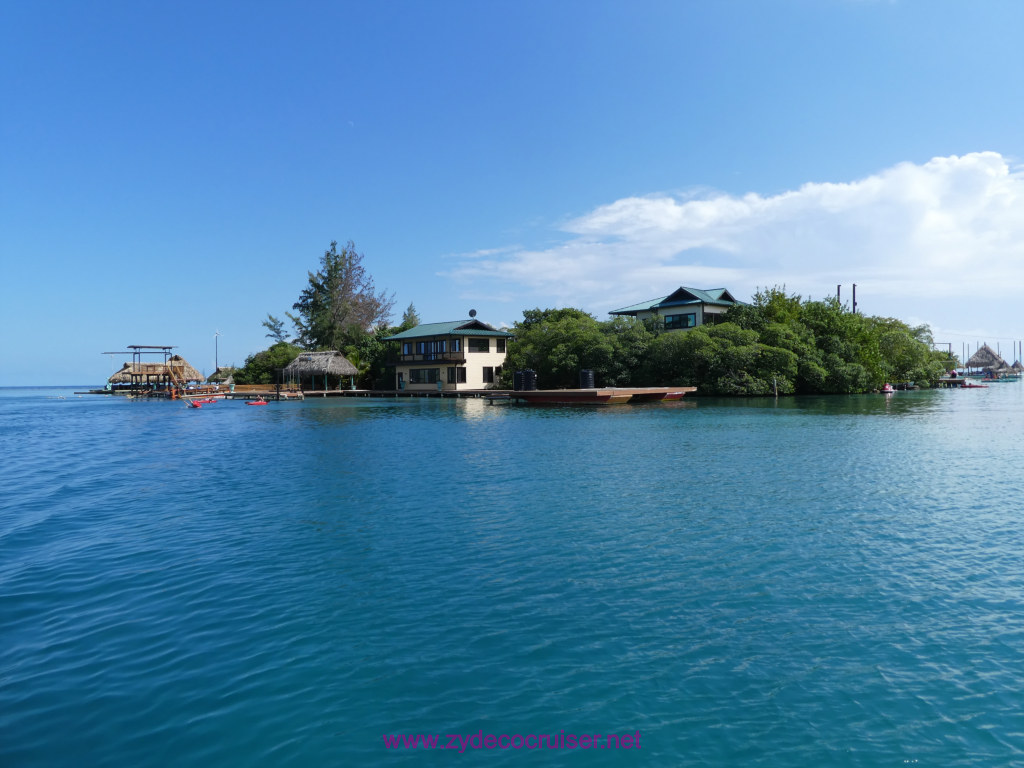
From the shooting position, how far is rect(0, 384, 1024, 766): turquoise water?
14.9 ft

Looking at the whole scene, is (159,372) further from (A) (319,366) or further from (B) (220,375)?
(A) (319,366)

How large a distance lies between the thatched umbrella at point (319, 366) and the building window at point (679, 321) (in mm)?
32787

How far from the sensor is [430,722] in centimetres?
465

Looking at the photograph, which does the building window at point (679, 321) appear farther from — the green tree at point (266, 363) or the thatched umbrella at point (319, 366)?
the green tree at point (266, 363)

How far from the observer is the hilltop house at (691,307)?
5928cm

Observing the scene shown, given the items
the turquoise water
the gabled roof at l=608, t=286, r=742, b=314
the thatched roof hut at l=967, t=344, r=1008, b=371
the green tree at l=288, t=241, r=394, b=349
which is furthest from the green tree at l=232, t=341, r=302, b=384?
the thatched roof hut at l=967, t=344, r=1008, b=371

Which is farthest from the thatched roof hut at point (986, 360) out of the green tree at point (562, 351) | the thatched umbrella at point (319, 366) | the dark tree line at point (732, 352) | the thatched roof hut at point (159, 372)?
the thatched roof hut at point (159, 372)

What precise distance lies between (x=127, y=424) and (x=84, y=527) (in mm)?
25650

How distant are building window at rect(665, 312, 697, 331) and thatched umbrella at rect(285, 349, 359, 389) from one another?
32787mm

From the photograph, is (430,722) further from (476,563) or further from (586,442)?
(586,442)

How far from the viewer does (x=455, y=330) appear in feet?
192

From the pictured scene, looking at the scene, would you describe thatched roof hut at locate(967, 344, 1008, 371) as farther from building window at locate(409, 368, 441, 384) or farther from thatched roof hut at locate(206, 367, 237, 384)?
thatched roof hut at locate(206, 367, 237, 384)

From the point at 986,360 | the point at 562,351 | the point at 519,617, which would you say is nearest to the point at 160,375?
the point at 562,351

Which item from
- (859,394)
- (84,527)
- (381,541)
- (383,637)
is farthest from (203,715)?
(859,394)
